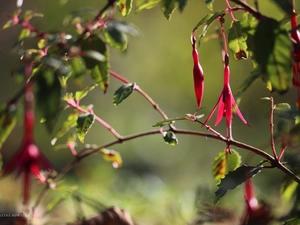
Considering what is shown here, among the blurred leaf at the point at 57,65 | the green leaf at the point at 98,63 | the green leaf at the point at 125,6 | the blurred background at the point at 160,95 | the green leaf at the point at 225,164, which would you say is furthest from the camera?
the blurred background at the point at 160,95

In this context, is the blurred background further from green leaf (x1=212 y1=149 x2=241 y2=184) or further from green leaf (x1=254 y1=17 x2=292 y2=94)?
green leaf (x1=254 y1=17 x2=292 y2=94)

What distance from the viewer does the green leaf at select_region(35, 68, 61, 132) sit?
20.7 inches

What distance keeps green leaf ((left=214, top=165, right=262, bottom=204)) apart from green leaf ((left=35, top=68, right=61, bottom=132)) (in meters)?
0.27

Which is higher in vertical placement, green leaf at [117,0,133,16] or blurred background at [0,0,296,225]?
green leaf at [117,0,133,16]

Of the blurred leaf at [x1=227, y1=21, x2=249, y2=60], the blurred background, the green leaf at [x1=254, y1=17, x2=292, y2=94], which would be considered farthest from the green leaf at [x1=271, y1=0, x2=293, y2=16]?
the blurred background

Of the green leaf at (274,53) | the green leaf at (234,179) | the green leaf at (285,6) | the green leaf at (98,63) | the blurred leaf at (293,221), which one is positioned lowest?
the blurred leaf at (293,221)

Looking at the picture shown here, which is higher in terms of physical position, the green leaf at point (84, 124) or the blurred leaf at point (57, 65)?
the blurred leaf at point (57, 65)

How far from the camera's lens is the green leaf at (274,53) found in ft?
1.88

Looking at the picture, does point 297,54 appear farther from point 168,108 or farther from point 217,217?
point 168,108

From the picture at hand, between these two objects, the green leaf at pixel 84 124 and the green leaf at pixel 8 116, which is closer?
the green leaf at pixel 8 116

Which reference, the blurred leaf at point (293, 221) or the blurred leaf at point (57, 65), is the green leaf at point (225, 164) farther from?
the blurred leaf at point (57, 65)

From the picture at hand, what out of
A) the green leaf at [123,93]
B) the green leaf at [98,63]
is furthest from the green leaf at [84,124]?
the green leaf at [98,63]

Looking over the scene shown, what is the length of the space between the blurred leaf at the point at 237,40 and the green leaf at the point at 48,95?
33 centimetres

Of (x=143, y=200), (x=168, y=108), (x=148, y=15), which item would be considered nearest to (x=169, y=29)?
(x=148, y=15)
